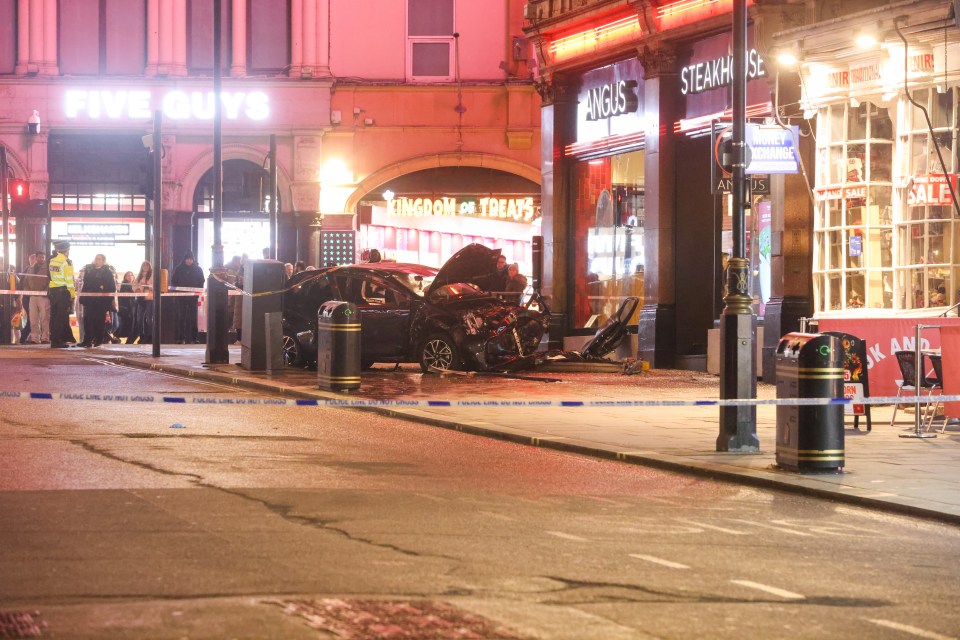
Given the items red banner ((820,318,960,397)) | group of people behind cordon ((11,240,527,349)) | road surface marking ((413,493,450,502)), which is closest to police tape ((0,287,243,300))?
group of people behind cordon ((11,240,527,349))

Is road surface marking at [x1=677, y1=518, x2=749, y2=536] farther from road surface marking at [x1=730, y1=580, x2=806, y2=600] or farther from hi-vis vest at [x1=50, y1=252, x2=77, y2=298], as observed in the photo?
hi-vis vest at [x1=50, y1=252, x2=77, y2=298]

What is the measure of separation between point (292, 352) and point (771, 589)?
16.7 m

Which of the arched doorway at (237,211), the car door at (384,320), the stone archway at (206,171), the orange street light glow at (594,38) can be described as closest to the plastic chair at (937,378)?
the car door at (384,320)

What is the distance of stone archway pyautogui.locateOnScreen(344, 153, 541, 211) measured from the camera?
39.1m

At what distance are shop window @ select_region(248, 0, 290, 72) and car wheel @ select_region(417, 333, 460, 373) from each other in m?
18.4

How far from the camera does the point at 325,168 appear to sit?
Result: 39.2 m

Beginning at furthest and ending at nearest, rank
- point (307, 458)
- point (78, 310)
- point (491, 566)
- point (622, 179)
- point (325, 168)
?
point (325, 168), point (78, 310), point (622, 179), point (307, 458), point (491, 566)

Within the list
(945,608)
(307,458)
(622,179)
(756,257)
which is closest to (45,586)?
(945,608)

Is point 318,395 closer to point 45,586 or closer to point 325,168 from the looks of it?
point 45,586

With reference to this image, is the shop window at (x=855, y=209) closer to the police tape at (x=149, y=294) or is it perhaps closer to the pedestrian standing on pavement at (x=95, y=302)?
the police tape at (x=149, y=294)

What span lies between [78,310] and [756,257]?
47.7ft

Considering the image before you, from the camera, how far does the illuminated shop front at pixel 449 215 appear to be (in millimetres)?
39125

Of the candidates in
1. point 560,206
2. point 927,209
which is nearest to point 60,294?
point 560,206

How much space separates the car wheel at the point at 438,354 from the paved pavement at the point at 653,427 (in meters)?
0.22
